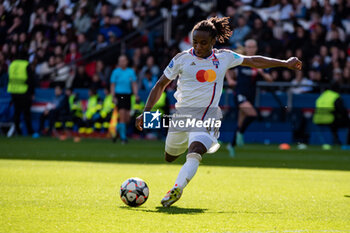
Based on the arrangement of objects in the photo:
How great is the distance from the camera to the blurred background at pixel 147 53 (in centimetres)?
1986

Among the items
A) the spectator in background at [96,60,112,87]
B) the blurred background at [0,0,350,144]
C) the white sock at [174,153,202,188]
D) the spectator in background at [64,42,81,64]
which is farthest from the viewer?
the spectator in background at [64,42,81,64]

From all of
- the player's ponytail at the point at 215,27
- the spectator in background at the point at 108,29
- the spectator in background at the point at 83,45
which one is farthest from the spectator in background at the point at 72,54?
the player's ponytail at the point at 215,27

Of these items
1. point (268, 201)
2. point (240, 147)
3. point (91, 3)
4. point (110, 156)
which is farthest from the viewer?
point (91, 3)

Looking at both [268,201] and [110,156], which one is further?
[110,156]

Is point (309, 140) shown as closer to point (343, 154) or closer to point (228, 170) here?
point (343, 154)

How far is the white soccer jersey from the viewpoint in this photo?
23.8ft

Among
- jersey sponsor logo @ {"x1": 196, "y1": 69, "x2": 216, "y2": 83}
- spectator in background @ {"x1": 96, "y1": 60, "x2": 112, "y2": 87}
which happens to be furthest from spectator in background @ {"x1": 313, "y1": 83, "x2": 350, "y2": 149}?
jersey sponsor logo @ {"x1": 196, "y1": 69, "x2": 216, "y2": 83}

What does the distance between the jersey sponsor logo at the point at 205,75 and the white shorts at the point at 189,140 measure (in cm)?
58

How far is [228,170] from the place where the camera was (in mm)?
11336

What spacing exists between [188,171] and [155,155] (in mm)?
7718

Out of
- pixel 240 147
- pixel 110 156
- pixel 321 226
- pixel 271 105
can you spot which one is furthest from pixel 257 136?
pixel 321 226

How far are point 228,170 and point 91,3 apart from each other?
13899mm

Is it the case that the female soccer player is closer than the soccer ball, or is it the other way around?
the soccer ball

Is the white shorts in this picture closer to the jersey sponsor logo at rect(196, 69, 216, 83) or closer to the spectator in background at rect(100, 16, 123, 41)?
the jersey sponsor logo at rect(196, 69, 216, 83)
